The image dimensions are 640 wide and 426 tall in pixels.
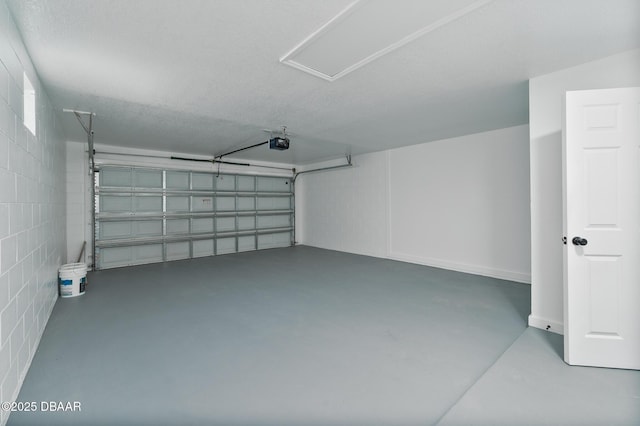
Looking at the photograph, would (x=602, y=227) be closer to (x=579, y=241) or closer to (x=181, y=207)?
(x=579, y=241)

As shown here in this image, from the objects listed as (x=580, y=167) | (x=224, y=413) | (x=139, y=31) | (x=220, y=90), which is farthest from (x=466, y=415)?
(x=220, y=90)

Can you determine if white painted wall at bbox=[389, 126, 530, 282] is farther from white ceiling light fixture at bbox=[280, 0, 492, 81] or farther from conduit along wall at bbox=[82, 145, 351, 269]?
white ceiling light fixture at bbox=[280, 0, 492, 81]

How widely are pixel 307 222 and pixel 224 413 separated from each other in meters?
6.78

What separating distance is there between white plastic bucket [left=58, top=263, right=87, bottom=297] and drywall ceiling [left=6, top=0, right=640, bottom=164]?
2041 mm

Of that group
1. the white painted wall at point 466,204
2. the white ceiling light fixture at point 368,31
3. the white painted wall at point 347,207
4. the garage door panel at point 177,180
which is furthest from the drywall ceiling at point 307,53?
the white painted wall at point 347,207

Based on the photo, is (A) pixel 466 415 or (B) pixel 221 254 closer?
(A) pixel 466 415

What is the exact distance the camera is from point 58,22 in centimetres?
181

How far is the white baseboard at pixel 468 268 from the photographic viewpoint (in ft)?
13.9

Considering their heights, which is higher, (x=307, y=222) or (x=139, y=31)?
(x=139, y=31)

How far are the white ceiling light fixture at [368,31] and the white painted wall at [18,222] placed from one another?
178cm

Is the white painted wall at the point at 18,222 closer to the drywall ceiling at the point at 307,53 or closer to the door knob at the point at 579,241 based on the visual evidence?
the drywall ceiling at the point at 307,53

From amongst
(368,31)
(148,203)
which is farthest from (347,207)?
(368,31)

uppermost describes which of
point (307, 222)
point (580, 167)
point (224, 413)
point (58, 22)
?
point (58, 22)

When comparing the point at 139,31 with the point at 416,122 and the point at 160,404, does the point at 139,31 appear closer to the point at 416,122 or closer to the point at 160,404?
the point at 160,404
